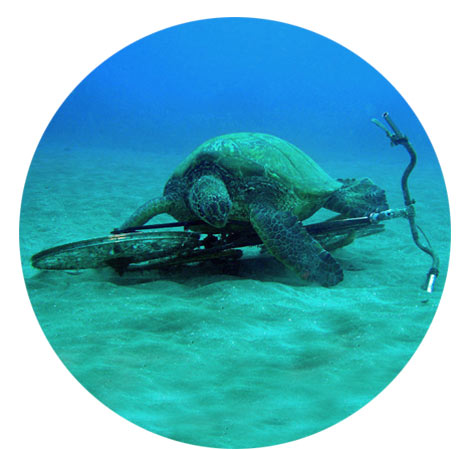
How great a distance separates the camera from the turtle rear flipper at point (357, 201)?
12.7 feet

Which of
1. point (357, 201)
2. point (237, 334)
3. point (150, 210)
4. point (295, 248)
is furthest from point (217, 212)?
point (357, 201)

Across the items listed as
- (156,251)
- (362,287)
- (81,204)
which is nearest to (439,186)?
(362,287)

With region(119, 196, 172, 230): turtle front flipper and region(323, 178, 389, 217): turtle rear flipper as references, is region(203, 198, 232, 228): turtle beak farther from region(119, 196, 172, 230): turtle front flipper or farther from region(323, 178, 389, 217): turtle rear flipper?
region(323, 178, 389, 217): turtle rear flipper

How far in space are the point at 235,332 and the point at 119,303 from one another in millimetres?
844

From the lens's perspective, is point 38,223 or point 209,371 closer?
point 209,371

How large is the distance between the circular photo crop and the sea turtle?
1 cm

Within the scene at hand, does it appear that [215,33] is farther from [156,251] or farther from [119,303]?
[119,303]

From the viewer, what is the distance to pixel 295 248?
3.14 meters

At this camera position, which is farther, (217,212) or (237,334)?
(217,212)

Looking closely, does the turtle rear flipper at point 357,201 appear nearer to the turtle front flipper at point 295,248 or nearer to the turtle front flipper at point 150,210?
the turtle front flipper at point 295,248

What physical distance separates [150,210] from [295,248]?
1.49 meters

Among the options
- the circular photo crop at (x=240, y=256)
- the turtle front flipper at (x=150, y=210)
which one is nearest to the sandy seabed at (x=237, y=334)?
the circular photo crop at (x=240, y=256)

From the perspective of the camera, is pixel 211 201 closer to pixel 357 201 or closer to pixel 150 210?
pixel 150 210

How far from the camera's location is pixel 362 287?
3.03 m
